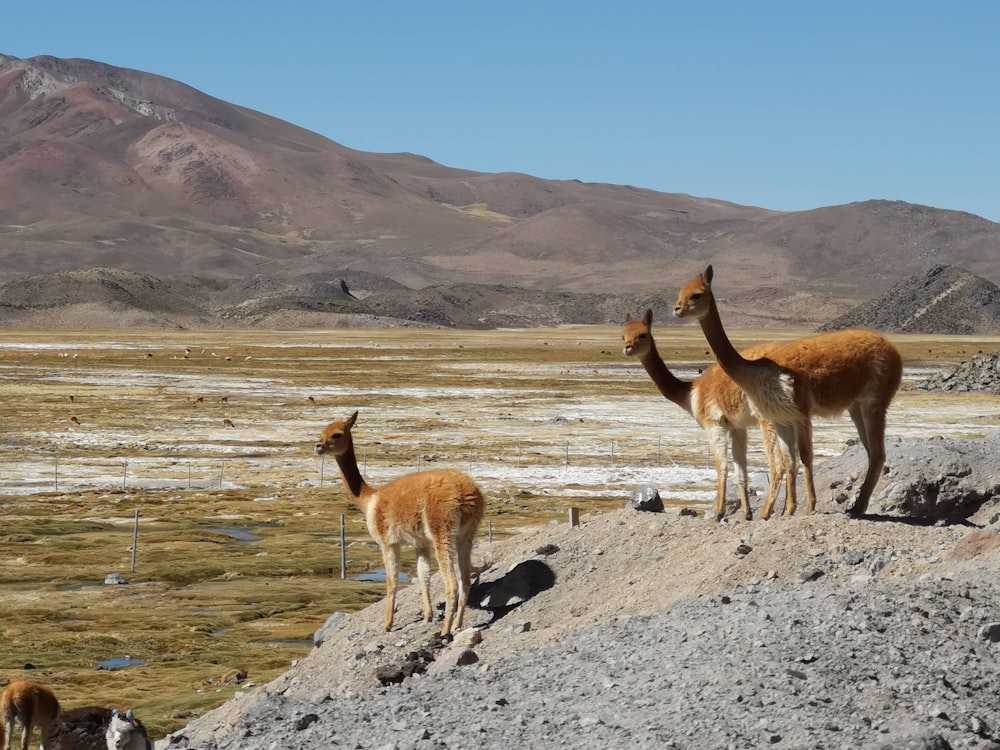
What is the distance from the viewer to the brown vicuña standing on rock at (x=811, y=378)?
13984mm

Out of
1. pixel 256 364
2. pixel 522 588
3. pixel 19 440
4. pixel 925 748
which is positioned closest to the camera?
pixel 925 748

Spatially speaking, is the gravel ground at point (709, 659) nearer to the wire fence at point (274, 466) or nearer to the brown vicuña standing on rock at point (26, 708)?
the brown vicuña standing on rock at point (26, 708)

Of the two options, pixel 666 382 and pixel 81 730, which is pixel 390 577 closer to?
pixel 666 382

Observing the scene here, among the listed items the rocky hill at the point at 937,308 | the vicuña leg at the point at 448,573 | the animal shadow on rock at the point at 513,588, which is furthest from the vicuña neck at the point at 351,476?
the rocky hill at the point at 937,308

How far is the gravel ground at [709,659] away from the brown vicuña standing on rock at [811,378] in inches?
35.2

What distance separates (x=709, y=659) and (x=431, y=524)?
4.80 m

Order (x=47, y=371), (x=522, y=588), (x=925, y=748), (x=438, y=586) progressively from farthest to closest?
1. (x=47, y=371)
2. (x=438, y=586)
3. (x=522, y=588)
4. (x=925, y=748)

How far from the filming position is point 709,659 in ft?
34.1

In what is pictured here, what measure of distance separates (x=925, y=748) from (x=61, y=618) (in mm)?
16022

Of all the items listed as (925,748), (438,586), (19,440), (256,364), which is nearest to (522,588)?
(438,586)

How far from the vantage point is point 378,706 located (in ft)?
36.5

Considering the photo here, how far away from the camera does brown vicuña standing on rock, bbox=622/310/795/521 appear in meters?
14.6

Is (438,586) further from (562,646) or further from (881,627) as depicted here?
(881,627)

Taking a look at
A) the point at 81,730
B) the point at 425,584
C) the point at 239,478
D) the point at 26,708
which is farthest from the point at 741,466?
the point at 239,478
